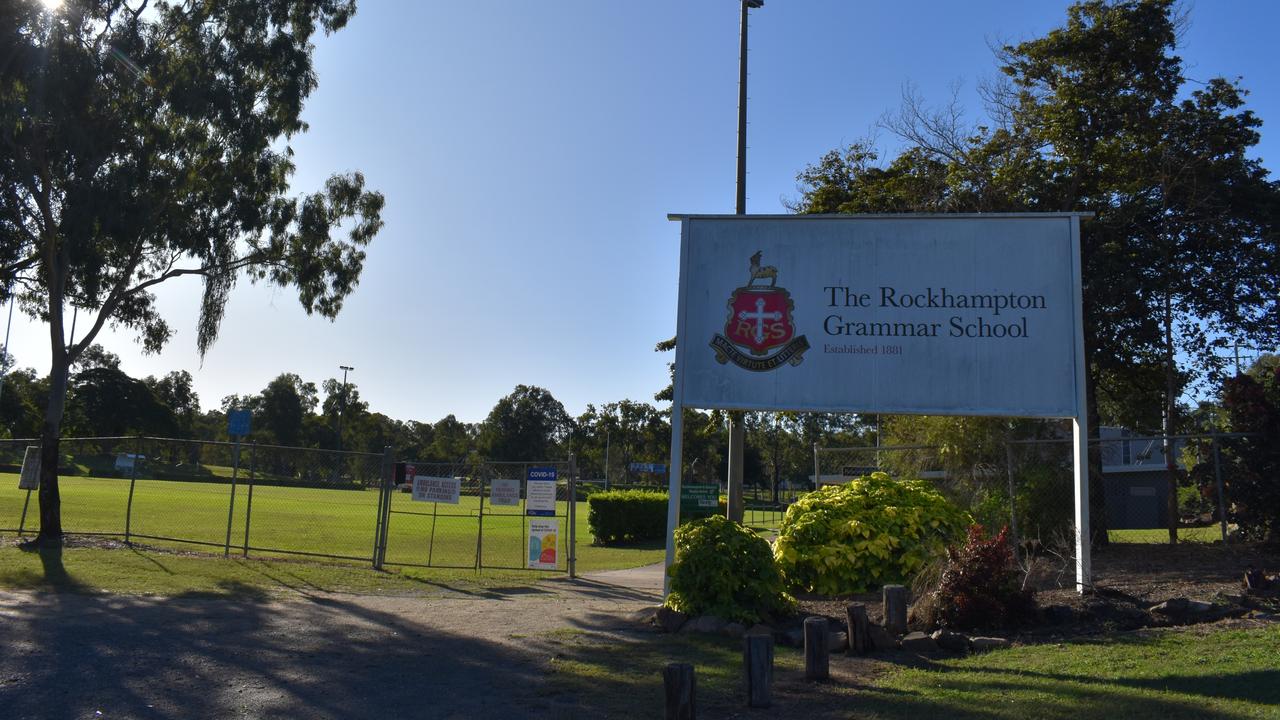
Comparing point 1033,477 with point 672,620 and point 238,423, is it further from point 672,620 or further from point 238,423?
point 238,423

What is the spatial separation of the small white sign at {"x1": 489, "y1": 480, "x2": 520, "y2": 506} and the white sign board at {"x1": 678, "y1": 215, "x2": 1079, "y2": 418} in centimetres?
517

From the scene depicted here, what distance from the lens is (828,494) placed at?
13898 millimetres

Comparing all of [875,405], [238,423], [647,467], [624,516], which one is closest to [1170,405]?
[875,405]

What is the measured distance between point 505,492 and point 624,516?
12.7 metres

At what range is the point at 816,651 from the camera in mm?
7703

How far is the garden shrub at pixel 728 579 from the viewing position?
10125 millimetres

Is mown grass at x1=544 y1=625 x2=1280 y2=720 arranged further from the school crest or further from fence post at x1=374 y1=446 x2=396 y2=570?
fence post at x1=374 y1=446 x2=396 y2=570

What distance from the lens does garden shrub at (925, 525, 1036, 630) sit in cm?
981

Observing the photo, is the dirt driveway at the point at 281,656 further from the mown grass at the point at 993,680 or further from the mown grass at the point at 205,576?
the mown grass at the point at 205,576

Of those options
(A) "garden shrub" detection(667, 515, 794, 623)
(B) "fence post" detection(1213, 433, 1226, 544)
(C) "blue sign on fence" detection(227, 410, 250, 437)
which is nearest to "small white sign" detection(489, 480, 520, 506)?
(A) "garden shrub" detection(667, 515, 794, 623)

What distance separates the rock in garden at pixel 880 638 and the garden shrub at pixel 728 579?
1.39 metres

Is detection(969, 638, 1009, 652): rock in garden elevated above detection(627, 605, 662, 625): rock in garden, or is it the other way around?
detection(969, 638, 1009, 652): rock in garden

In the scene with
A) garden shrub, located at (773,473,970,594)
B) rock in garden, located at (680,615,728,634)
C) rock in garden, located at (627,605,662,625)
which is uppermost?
garden shrub, located at (773,473,970,594)

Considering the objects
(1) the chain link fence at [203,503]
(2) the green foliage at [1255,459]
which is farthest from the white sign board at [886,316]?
(1) the chain link fence at [203,503]
